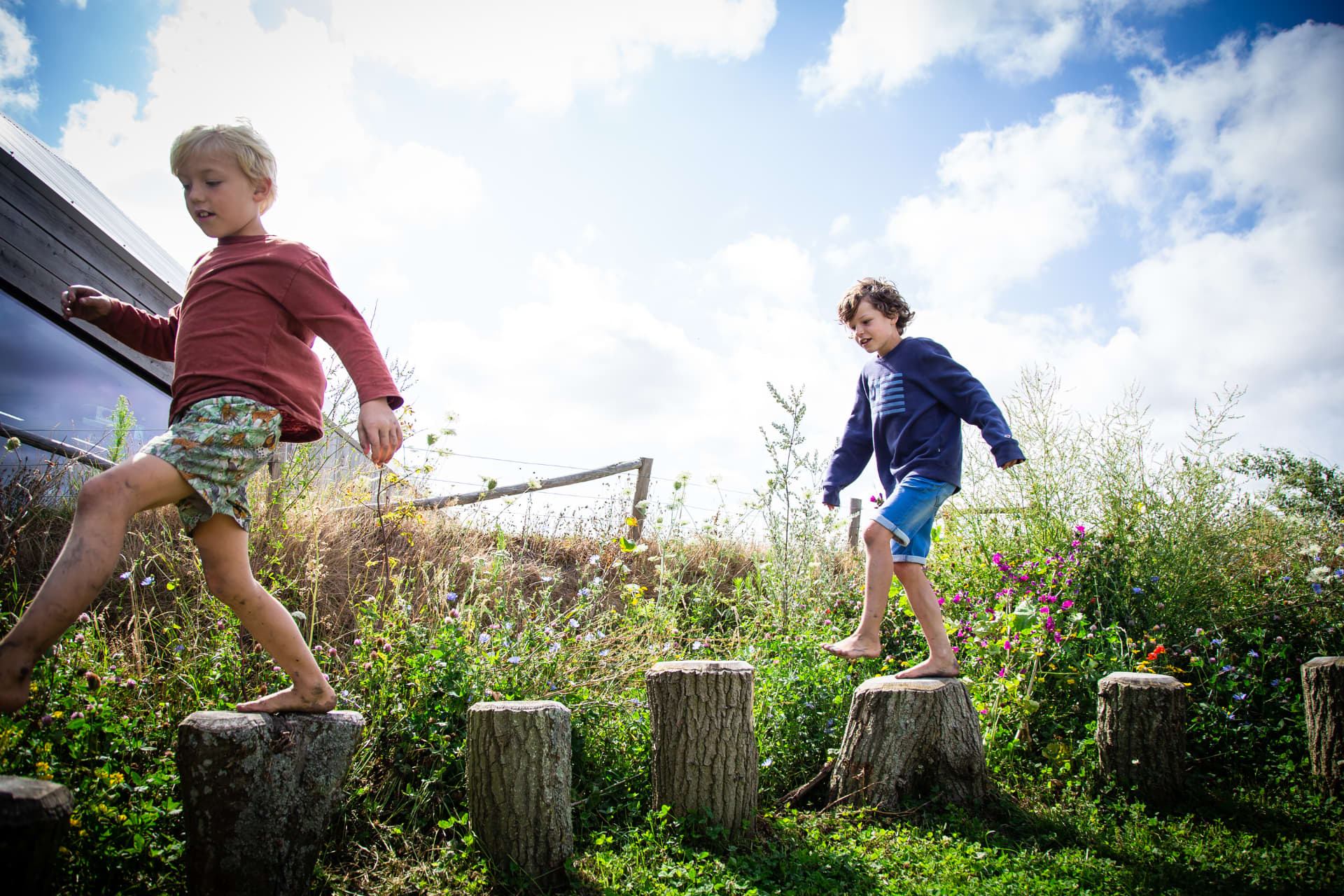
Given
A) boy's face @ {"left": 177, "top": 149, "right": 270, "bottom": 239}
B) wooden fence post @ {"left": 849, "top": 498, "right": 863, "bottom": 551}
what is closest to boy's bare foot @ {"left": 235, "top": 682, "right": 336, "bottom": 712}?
boy's face @ {"left": 177, "top": 149, "right": 270, "bottom": 239}

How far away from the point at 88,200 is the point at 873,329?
18.5 ft

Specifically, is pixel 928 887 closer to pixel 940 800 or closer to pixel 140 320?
pixel 940 800

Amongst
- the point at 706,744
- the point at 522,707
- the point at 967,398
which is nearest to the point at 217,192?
the point at 522,707

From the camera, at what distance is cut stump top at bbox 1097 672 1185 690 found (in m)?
2.77

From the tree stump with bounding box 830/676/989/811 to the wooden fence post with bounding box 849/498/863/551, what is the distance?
426 centimetres

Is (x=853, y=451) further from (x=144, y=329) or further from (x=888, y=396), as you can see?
(x=144, y=329)

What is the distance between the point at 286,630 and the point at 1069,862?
238cm

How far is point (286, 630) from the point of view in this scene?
70.6 inches

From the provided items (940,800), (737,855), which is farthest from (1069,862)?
(737,855)

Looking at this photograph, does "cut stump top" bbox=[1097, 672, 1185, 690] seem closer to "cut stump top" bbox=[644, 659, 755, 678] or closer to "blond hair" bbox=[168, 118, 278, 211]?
"cut stump top" bbox=[644, 659, 755, 678]

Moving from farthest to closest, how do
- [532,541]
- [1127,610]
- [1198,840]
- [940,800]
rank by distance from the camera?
1. [532,541]
2. [1127,610]
3. [940,800]
4. [1198,840]

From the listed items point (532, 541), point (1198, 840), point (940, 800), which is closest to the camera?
point (1198, 840)

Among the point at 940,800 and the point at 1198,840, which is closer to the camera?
the point at 1198,840

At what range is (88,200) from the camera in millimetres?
5117
